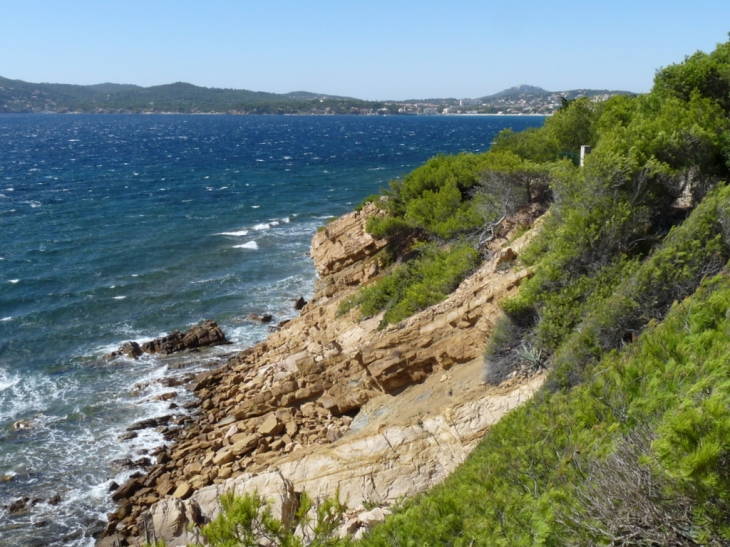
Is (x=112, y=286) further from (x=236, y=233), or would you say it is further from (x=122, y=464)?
(x=122, y=464)

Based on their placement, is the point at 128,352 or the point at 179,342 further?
the point at 179,342

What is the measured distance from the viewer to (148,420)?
21.3 m

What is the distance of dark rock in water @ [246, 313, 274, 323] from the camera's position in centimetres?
2944

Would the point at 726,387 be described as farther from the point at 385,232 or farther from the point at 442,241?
the point at 385,232

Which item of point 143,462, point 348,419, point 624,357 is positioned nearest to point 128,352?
point 143,462

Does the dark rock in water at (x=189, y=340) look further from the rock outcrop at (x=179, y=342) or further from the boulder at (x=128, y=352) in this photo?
the boulder at (x=128, y=352)

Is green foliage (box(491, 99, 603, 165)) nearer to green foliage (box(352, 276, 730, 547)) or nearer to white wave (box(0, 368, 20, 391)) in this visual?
green foliage (box(352, 276, 730, 547))

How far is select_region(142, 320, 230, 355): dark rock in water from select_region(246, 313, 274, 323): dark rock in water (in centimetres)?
198

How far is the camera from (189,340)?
1072 inches

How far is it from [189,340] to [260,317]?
145 inches

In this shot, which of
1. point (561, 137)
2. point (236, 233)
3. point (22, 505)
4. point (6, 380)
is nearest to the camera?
point (22, 505)

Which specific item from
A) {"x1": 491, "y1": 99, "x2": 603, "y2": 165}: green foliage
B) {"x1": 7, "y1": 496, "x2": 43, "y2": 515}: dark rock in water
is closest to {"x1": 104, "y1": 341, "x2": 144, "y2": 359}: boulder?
{"x1": 7, "y1": 496, "x2": 43, "y2": 515}: dark rock in water

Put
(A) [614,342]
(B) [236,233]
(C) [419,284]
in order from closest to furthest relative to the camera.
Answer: (A) [614,342], (C) [419,284], (B) [236,233]

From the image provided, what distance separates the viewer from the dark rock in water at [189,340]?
88.1 ft
